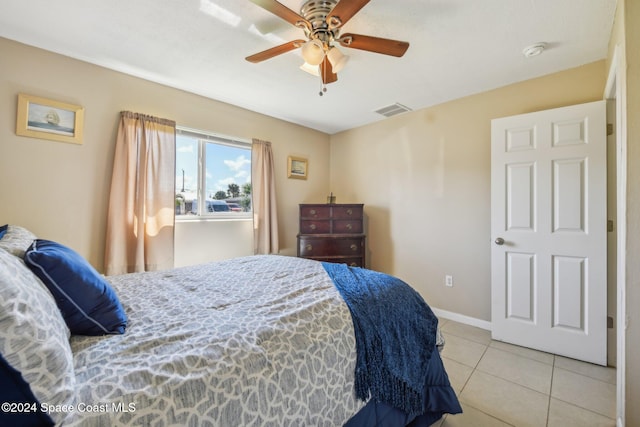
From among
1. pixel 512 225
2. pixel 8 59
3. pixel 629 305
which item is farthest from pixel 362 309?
pixel 8 59

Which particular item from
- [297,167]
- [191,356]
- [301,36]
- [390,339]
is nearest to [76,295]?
[191,356]

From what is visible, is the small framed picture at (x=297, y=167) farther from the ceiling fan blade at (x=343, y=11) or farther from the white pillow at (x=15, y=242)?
the white pillow at (x=15, y=242)

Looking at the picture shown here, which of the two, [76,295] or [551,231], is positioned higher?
[551,231]

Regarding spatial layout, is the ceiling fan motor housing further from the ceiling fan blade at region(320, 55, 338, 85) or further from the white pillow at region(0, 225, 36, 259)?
the white pillow at region(0, 225, 36, 259)

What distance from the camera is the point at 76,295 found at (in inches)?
37.1

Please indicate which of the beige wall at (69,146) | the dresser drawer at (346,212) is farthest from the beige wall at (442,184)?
the beige wall at (69,146)

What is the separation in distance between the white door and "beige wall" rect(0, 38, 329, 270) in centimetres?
309

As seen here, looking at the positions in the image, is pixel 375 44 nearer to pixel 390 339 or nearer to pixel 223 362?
pixel 390 339

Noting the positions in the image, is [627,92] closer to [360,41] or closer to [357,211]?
[360,41]

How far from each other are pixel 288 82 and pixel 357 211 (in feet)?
5.64

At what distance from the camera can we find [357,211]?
3463 mm

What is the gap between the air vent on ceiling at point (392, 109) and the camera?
310 cm

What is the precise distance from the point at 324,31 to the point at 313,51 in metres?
0.12

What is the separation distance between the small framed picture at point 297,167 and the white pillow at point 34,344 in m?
3.07
